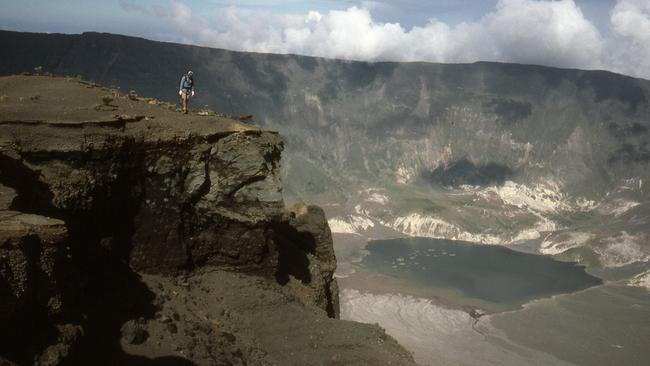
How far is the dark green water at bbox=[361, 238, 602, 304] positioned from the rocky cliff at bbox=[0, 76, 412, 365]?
83.5 metres

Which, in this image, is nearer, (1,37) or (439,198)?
(1,37)

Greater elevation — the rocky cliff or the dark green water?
the rocky cliff

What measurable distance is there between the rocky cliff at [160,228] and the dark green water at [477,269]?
8349cm

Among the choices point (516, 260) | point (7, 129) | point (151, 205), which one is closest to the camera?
point (7, 129)

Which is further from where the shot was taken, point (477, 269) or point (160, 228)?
point (477, 269)

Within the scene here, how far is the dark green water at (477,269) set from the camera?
10244 centimetres

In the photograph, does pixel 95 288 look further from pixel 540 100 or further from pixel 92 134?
pixel 540 100

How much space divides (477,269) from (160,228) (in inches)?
4313

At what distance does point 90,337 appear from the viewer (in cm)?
1267

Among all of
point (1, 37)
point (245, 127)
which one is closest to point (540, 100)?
point (1, 37)

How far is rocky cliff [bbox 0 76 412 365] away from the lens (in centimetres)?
1387

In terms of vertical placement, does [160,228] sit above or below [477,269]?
above

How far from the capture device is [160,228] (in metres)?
17.4

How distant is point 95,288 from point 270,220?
20.4 feet
